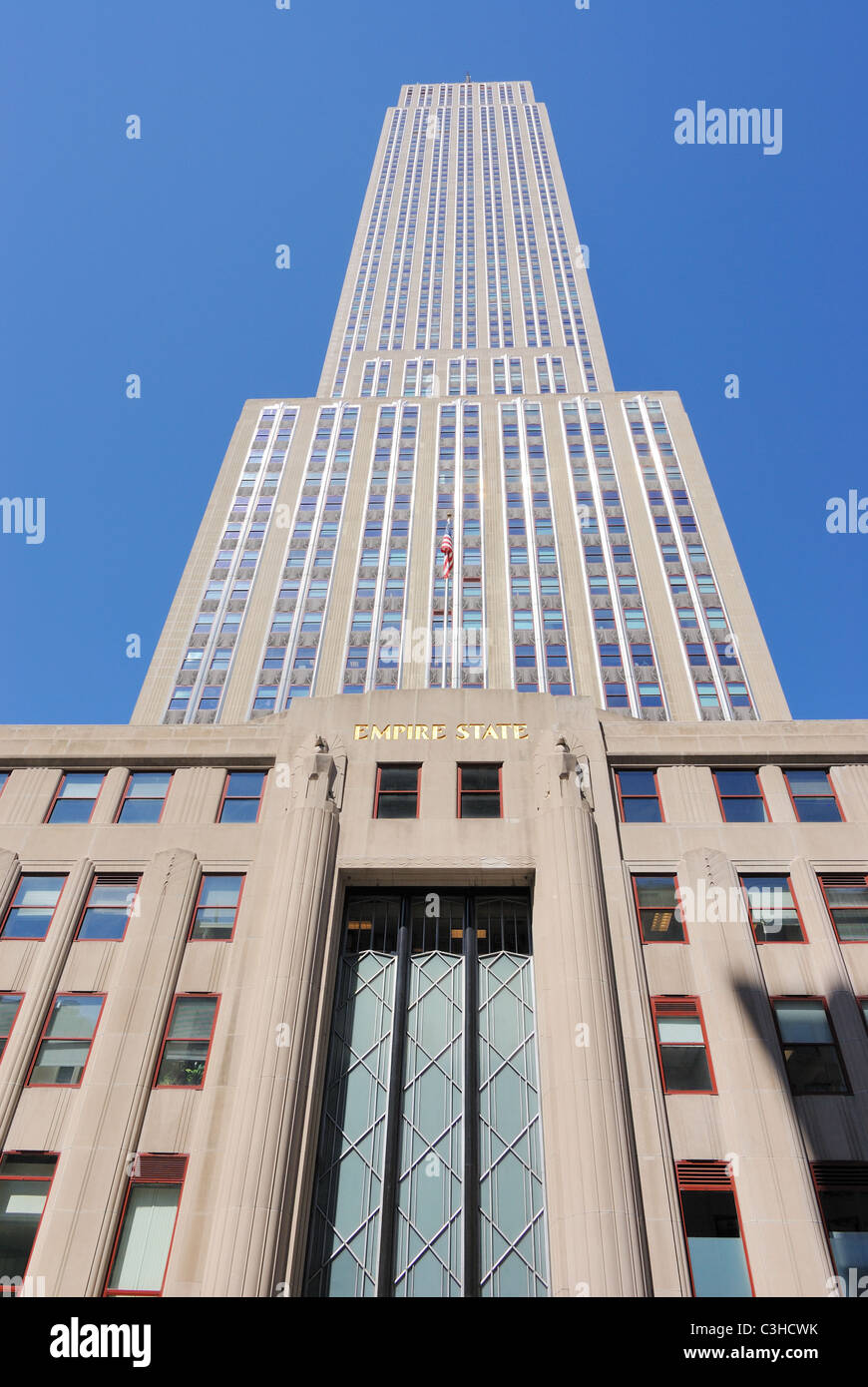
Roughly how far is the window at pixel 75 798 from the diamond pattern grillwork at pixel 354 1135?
9.90 m

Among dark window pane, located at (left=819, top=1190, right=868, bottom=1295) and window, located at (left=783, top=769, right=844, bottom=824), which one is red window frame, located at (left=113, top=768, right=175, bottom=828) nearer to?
window, located at (left=783, top=769, right=844, bottom=824)

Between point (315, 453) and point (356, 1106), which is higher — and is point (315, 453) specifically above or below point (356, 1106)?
above

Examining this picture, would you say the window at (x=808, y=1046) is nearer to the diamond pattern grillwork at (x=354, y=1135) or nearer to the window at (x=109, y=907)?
the diamond pattern grillwork at (x=354, y=1135)

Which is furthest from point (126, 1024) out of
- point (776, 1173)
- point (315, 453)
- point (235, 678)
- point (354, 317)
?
point (354, 317)

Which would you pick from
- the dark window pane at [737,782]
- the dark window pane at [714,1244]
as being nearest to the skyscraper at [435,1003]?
the dark window pane at [714,1244]

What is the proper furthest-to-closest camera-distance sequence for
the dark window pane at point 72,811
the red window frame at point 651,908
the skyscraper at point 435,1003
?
the dark window pane at point 72,811 < the red window frame at point 651,908 < the skyscraper at point 435,1003

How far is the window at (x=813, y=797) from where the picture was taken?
90.7ft

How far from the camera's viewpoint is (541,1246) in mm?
20734

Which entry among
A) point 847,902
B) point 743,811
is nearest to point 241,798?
point 743,811

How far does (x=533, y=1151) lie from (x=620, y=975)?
4.81m

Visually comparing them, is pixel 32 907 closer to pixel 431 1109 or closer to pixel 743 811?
pixel 431 1109

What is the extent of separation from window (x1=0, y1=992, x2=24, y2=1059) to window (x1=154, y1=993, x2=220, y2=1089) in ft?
13.8
